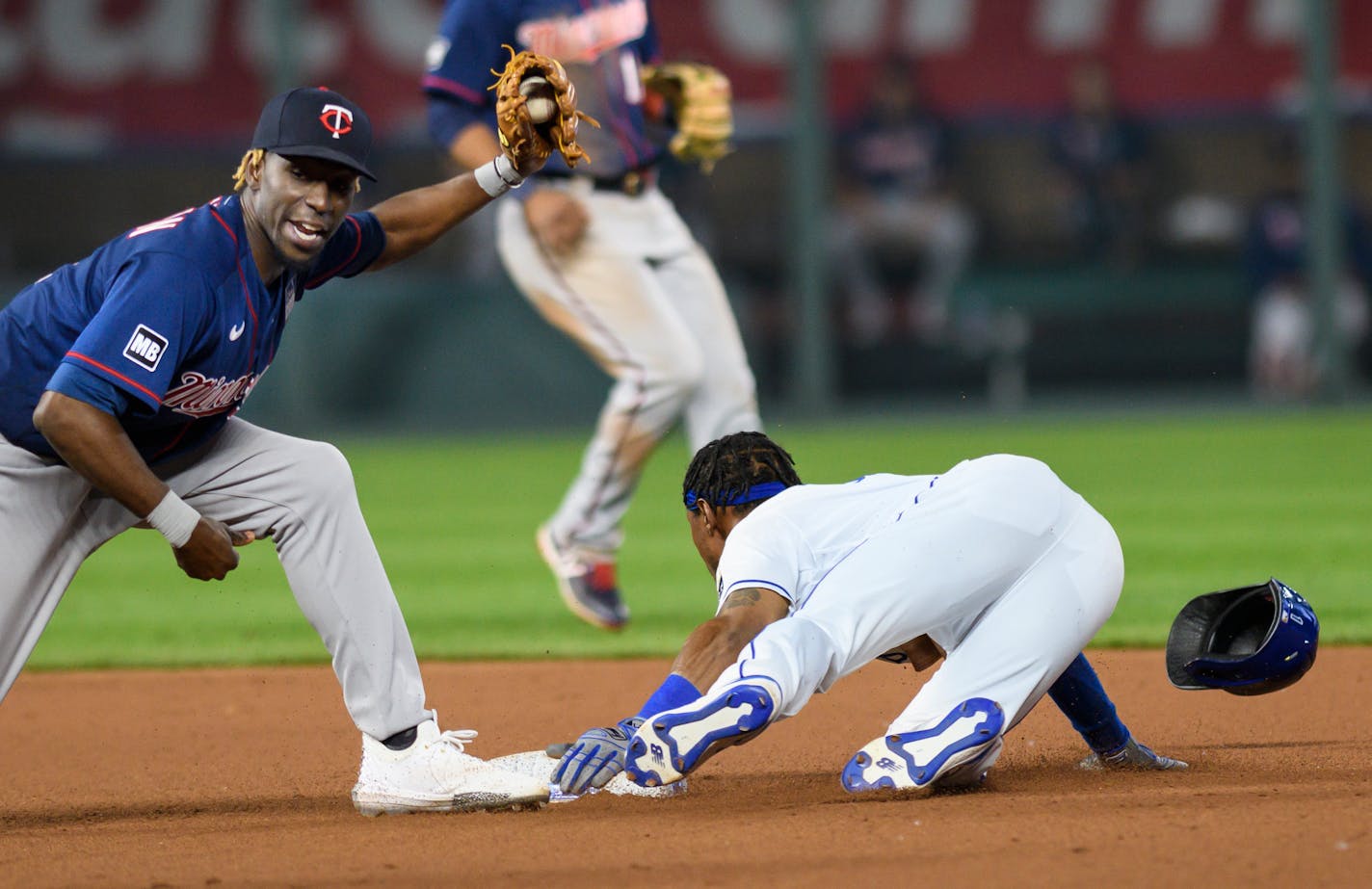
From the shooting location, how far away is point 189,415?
3.78 metres

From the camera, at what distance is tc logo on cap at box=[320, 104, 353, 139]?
3709 millimetres

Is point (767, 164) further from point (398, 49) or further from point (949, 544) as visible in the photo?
point (949, 544)

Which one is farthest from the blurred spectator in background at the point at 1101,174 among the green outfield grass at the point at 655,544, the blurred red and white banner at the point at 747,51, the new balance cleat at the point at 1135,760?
the new balance cleat at the point at 1135,760

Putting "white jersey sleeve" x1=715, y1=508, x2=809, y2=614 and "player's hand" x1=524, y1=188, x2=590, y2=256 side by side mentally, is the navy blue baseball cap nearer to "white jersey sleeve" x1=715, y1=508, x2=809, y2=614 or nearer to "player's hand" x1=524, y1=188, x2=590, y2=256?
"white jersey sleeve" x1=715, y1=508, x2=809, y2=614

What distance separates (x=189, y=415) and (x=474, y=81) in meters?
2.86

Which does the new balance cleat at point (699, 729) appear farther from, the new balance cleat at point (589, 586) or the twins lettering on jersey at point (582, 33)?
the twins lettering on jersey at point (582, 33)

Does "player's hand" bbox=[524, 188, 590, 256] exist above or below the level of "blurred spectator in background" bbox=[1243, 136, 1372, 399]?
above

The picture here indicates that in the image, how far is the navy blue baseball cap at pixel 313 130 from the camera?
12.1 feet

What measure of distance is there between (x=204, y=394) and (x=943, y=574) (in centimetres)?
152

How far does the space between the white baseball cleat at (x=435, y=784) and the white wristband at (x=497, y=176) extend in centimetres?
126

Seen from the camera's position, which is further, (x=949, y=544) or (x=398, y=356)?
(x=398, y=356)

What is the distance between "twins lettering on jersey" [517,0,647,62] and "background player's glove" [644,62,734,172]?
0.63ft

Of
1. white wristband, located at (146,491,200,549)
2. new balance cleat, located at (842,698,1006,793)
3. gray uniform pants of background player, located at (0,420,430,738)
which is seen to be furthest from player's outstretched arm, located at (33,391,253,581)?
new balance cleat, located at (842,698,1006,793)

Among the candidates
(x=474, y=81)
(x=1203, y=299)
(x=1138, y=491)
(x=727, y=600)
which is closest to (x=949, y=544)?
(x=727, y=600)
